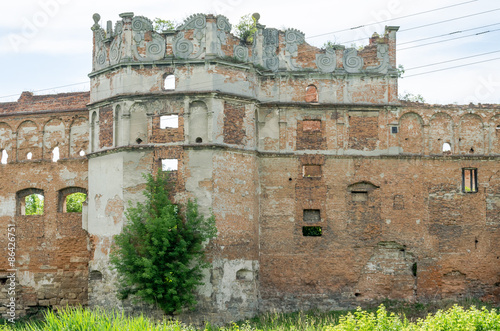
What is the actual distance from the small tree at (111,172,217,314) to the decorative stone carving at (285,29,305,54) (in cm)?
685

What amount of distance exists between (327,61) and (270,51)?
6.99 feet

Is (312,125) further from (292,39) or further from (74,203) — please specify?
(74,203)

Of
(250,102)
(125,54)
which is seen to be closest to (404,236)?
(250,102)

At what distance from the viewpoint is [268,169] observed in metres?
24.3

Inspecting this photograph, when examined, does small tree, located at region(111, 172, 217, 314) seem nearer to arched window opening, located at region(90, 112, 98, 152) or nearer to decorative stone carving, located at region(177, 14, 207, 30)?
arched window opening, located at region(90, 112, 98, 152)

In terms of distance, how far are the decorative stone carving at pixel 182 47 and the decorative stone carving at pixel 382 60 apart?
264 inches

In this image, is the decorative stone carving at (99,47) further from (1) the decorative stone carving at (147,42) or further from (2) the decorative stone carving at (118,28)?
(1) the decorative stone carving at (147,42)

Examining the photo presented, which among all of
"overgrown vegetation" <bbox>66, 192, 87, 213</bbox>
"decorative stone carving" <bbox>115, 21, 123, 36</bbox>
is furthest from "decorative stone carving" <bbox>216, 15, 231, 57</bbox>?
"overgrown vegetation" <bbox>66, 192, 87, 213</bbox>

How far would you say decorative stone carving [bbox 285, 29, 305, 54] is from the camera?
81.5 feet

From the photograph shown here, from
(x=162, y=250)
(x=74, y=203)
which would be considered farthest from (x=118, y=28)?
(x=74, y=203)

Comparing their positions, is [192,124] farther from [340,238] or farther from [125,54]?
[340,238]

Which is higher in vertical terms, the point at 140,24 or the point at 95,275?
the point at 140,24

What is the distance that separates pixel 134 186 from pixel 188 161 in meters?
1.95

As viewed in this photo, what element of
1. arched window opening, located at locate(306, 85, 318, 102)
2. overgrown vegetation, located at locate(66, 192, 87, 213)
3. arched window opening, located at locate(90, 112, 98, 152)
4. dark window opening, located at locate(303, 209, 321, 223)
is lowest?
dark window opening, located at locate(303, 209, 321, 223)
